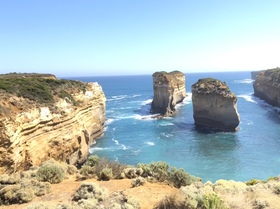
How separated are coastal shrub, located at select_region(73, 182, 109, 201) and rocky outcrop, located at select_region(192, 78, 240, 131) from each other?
117ft

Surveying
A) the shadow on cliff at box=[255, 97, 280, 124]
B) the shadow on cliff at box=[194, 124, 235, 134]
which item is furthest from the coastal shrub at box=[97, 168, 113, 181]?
the shadow on cliff at box=[255, 97, 280, 124]

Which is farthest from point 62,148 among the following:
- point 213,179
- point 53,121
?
point 213,179

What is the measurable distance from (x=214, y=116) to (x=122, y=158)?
838 inches

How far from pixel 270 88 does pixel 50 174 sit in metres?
70.1

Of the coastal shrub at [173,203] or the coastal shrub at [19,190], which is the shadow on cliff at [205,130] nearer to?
the coastal shrub at [19,190]

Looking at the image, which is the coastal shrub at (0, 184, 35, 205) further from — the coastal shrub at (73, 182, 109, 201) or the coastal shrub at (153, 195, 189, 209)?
the coastal shrub at (153, 195, 189, 209)

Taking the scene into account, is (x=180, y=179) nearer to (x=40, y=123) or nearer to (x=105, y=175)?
(x=105, y=175)

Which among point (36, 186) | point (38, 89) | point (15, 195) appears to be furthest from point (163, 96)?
point (15, 195)

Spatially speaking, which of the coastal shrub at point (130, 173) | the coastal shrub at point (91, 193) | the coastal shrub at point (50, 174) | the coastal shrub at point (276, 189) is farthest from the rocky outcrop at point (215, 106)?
the coastal shrub at point (91, 193)

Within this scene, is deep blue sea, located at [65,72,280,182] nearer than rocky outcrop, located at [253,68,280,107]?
Yes

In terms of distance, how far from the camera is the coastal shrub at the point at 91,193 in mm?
10438

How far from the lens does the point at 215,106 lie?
44.8 meters

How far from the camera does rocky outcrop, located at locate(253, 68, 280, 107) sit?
65.0 m

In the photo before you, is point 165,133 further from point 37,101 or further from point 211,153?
point 37,101
